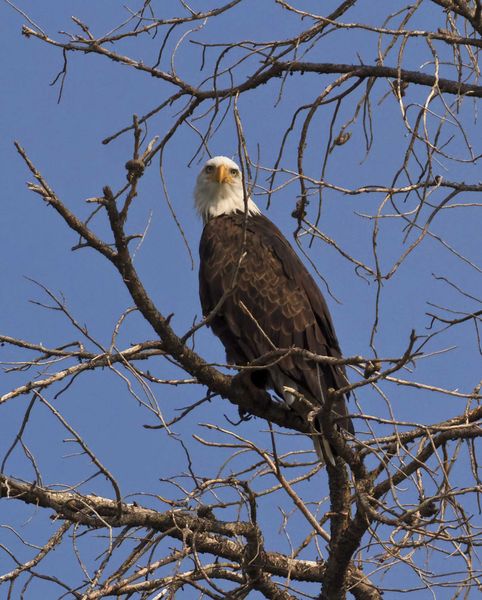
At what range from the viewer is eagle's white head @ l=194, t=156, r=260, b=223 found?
255 inches

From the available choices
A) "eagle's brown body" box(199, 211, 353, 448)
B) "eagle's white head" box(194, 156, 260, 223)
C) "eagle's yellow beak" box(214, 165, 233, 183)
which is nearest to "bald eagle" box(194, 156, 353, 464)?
"eagle's brown body" box(199, 211, 353, 448)

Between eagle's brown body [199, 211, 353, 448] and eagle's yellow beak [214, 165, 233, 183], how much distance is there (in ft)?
2.86

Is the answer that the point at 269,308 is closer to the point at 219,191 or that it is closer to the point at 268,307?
the point at 268,307

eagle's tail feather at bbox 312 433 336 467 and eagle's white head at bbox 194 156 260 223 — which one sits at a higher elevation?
eagle's white head at bbox 194 156 260 223

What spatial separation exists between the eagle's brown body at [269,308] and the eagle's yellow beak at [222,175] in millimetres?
872

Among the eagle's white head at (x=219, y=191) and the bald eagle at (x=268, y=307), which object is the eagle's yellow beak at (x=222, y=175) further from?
the bald eagle at (x=268, y=307)

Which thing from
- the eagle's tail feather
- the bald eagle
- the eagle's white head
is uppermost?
the eagle's white head

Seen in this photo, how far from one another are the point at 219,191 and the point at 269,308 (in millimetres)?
1365

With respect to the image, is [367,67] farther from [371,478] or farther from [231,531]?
[231,531]

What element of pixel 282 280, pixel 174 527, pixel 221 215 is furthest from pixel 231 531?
pixel 221 215

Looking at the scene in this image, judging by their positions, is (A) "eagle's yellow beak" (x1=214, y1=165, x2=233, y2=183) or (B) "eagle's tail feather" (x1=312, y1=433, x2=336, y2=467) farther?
(A) "eagle's yellow beak" (x1=214, y1=165, x2=233, y2=183)

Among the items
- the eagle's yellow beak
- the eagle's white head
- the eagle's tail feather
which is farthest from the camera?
the eagle's yellow beak

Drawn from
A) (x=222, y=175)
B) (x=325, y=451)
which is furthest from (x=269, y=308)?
(x=222, y=175)

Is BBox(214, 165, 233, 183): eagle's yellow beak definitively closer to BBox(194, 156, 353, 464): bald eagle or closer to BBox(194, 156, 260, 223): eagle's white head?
BBox(194, 156, 260, 223): eagle's white head
